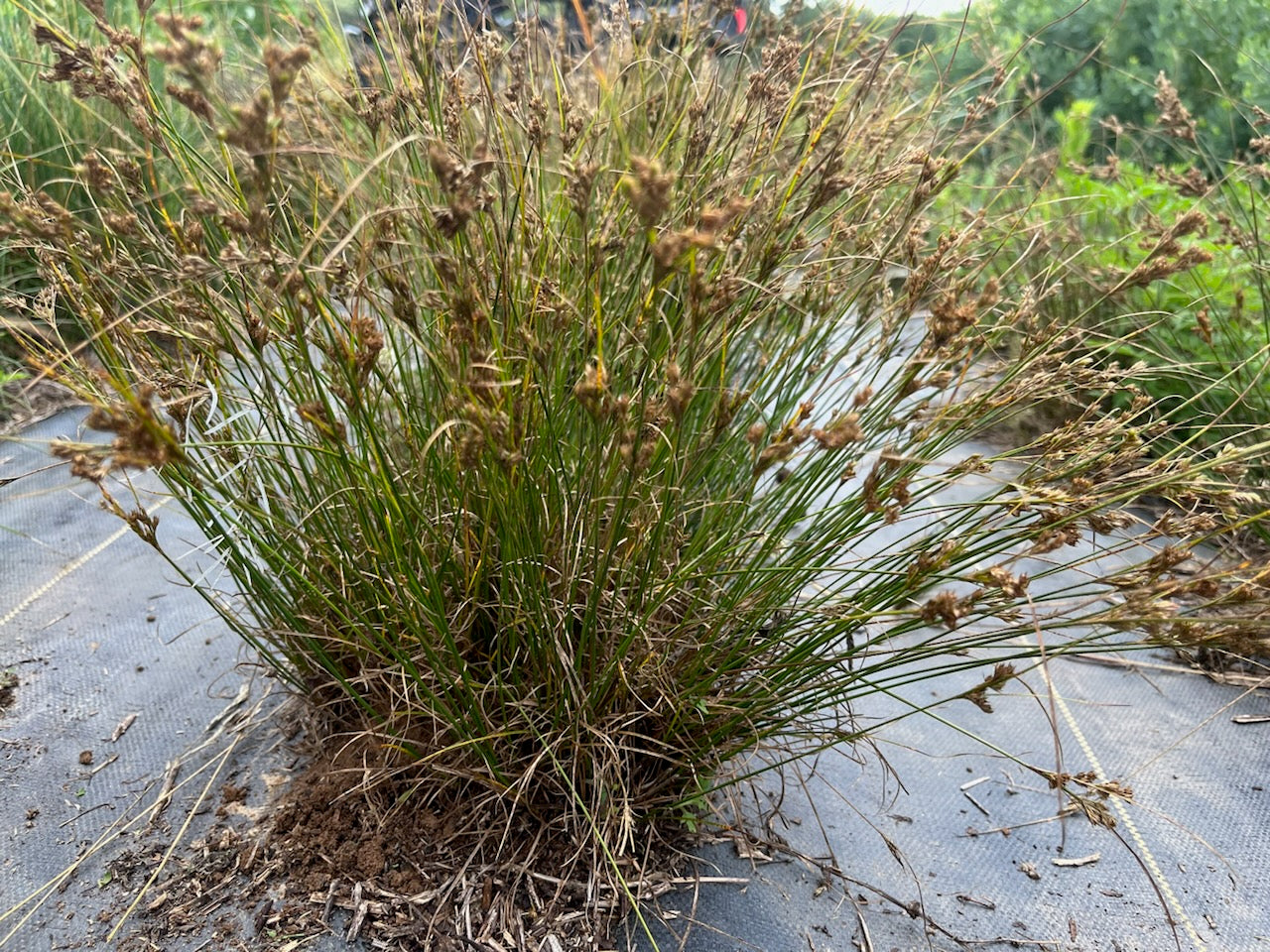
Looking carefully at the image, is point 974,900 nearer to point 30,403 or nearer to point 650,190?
point 650,190

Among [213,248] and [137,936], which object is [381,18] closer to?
[213,248]

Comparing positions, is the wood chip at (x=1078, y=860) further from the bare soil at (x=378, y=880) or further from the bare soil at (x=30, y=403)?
the bare soil at (x=30, y=403)

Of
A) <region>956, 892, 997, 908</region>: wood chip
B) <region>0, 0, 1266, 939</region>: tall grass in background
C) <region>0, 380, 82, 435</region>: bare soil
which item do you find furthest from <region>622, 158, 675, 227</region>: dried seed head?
<region>0, 380, 82, 435</region>: bare soil

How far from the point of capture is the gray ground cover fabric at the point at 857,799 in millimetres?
1462

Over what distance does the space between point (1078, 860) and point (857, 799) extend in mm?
434

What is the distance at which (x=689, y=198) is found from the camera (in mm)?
1491

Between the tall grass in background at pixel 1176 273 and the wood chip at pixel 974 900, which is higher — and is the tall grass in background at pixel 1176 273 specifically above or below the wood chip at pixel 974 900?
above

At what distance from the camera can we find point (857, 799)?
1749mm

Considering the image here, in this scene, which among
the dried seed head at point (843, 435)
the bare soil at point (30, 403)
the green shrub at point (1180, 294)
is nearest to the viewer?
the dried seed head at point (843, 435)

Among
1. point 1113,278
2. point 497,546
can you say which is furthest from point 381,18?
point 1113,278

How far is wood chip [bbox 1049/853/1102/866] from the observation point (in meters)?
1.62

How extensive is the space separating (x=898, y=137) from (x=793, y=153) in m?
0.63

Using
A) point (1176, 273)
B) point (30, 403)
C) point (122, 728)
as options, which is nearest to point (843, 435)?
point (1176, 273)

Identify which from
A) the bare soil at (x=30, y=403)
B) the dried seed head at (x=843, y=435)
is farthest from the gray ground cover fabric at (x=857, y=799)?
the bare soil at (x=30, y=403)
